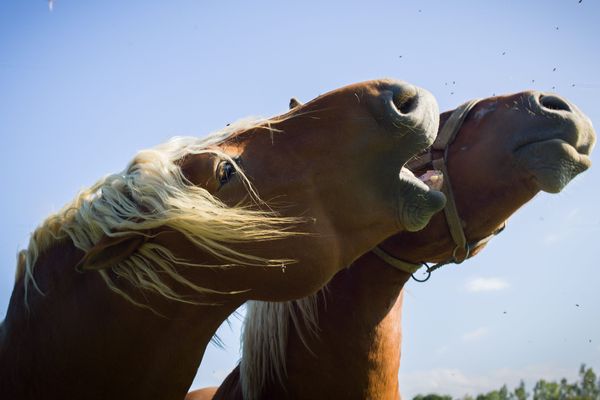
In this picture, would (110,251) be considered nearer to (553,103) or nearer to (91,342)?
(91,342)

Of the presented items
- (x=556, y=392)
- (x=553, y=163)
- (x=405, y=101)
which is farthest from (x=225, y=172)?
(x=556, y=392)

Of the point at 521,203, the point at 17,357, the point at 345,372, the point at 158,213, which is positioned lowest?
the point at 345,372

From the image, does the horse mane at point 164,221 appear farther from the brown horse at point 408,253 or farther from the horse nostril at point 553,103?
the horse nostril at point 553,103

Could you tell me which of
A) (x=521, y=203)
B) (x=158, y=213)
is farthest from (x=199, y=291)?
(x=521, y=203)

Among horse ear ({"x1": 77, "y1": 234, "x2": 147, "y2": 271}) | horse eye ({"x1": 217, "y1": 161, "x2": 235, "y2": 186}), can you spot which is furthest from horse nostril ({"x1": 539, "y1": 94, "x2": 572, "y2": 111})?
horse ear ({"x1": 77, "y1": 234, "x2": 147, "y2": 271})

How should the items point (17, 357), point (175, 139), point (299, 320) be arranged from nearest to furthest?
point (17, 357)
point (175, 139)
point (299, 320)

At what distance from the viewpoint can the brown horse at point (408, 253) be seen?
3.59m

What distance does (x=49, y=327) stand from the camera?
2688 millimetres

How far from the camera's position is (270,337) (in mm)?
3941

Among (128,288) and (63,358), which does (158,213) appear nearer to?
(128,288)

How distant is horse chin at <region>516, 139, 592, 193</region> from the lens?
3.46m

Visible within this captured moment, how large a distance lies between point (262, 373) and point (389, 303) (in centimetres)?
93

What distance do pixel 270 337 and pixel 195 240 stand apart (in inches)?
60.7

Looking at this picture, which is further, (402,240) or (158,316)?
(402,240)
